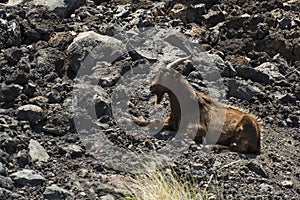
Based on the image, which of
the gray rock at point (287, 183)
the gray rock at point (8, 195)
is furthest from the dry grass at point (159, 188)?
the gray rock at point (287, 183)

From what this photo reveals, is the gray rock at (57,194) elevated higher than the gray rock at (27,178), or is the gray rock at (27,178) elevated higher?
the gray rock at (27,178)

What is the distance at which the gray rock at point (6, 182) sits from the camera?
8734 mm

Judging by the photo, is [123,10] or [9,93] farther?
[123,10]

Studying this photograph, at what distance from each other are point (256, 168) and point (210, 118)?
46.9 inches

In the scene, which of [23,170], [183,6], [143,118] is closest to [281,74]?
[183,6]

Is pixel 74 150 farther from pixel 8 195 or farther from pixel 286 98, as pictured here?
pixel 286 98

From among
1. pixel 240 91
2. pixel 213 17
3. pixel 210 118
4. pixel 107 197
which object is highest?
pixel 213 17

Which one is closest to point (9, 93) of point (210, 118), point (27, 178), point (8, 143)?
point (8, 143)

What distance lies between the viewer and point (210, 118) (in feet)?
35.4

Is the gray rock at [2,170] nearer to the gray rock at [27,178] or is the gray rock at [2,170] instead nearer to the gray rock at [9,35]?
the gray rock at [27,178]

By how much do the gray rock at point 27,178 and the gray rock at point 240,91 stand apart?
3.79 metres

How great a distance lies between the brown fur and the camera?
10484 mm

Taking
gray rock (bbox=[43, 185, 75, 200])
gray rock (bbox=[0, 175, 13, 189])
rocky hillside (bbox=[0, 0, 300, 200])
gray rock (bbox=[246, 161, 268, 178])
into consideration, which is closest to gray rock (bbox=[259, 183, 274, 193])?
rocky hillside (bbox=[0, 0, 300, 200])

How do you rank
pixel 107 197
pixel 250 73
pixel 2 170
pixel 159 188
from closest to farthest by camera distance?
pixel 159 188 < pixel 107 197 < pixel 2 170 < pixel 250 73
